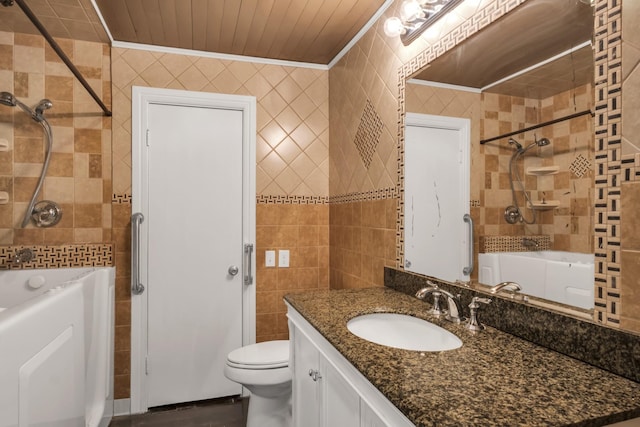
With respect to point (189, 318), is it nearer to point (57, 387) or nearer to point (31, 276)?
point (31, 276)

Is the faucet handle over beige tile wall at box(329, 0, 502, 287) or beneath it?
beneath

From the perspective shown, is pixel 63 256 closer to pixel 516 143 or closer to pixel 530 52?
pixel 516 143

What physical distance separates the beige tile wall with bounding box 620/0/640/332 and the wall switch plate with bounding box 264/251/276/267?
206 cm

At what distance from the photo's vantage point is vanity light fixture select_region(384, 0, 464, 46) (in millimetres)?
1520

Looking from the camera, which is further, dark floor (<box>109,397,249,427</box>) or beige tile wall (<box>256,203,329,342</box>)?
beige tile wall (<box>256,203,329,342</box>)

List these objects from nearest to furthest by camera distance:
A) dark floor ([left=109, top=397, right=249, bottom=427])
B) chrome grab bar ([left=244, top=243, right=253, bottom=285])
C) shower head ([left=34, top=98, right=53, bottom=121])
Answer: shower head ([left=34, top=98, right=53, bottom=121]) < dark floor ([left=109, top=397, right=249, bottom=427]) < chrome grab bar ([left=244, top=243, right=253, bottom=285])

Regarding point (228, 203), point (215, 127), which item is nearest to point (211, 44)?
point (215, 127)

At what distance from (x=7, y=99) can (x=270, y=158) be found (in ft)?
4.79

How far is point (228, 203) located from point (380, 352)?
1.81 meters

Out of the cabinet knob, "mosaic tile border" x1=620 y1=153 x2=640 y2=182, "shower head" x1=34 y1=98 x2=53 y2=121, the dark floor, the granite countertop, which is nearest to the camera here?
the granite countertop

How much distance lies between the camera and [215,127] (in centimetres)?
258

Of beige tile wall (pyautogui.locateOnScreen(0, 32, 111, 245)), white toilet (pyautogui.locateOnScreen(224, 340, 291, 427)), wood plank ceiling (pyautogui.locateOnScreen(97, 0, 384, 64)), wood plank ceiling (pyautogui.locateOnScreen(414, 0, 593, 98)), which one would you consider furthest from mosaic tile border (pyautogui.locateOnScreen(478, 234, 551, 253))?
beige tile wall (pyautogui.locateOnScreen(0, 32, 111, 245))

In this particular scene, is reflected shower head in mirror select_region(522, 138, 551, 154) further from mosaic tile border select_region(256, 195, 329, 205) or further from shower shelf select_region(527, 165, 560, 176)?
mosaic tile border select_region(256, 195, 329, 205)

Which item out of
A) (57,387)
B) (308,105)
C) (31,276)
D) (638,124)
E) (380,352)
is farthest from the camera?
(308,105)
